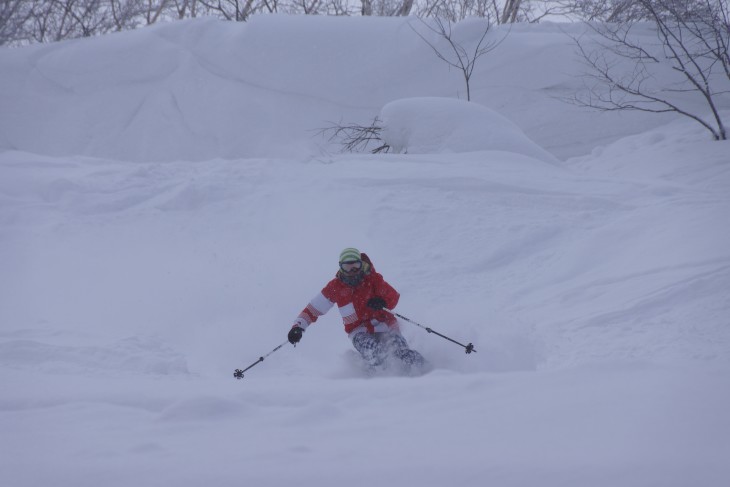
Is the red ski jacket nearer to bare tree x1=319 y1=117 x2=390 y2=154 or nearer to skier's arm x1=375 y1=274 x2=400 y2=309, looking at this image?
skier's arm x1=375 y1=274 x2=400 y2=309

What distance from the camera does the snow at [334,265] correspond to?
2514mm

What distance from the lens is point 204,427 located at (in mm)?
2787

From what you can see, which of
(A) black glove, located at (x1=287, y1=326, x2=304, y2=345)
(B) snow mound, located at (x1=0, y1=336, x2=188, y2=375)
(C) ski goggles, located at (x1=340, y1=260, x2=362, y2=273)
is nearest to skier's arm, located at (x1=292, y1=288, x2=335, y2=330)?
(A) black glove, located at (x1=287, y1=326, x2=304, y2=345)

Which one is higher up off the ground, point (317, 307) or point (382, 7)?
point (382, 7)

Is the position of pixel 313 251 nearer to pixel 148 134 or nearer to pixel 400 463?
pixel 400 463

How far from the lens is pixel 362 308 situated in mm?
5855

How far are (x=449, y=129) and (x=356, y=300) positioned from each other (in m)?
5.88

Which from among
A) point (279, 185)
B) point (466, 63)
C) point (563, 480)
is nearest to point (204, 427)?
point (563, 480)

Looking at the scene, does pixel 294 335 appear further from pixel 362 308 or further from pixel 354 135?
pixel 354 135

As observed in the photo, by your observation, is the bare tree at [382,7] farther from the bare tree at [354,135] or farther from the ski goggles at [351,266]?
the ski goggles at [351,266]

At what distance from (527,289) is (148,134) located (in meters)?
10.4

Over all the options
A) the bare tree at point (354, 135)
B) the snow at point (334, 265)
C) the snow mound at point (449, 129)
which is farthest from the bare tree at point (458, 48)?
the snow mound at point (449, 129)

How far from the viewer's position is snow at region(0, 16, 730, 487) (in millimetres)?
2514

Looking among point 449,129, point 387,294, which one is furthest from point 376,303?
point 449,129
